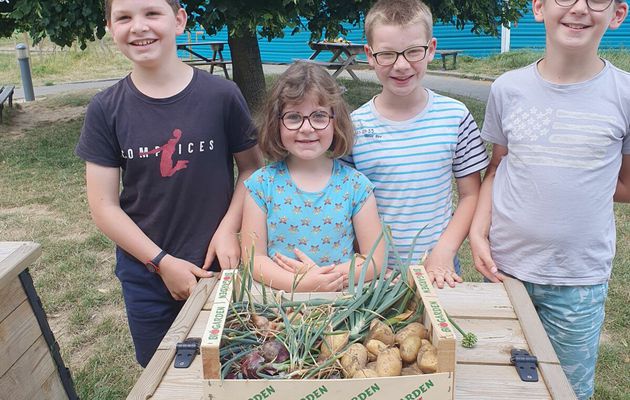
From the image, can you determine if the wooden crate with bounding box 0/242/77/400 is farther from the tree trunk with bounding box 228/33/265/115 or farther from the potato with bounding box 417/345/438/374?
the tree trunk with bounding box 228/33/265/115

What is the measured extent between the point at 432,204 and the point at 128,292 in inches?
45.4

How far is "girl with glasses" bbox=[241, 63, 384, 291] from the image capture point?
1.90 meters

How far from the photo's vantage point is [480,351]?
5.10ft

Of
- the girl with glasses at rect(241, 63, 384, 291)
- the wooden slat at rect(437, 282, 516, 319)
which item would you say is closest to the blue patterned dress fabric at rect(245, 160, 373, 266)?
the girl with glasses at rect(241, 63, 384, 291)

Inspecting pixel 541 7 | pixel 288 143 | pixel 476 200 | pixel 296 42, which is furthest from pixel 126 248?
pixel 296 42

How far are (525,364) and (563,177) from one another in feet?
2.23

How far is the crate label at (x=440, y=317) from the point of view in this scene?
1172 mm

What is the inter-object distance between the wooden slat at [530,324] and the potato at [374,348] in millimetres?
463

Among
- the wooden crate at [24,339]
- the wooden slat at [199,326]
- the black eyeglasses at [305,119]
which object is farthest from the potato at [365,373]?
the wooden crate at [24,339]

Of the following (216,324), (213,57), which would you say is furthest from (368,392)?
(213,57)

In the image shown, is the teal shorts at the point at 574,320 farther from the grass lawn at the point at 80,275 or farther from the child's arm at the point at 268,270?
the grass lawn at the point at 80,275

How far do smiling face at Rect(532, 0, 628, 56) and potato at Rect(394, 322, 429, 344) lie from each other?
3.33 ft

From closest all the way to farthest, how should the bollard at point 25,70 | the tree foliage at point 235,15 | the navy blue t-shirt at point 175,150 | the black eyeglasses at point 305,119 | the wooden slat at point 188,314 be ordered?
the wooden slat at point 188,314
the black eyeglasses at point 305,119
the navy blue t-shirt at point 175,150
the tree foliage at point 235,15
the bollard at point 25,70

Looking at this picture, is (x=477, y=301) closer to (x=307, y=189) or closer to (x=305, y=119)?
(x=307, y=189)
